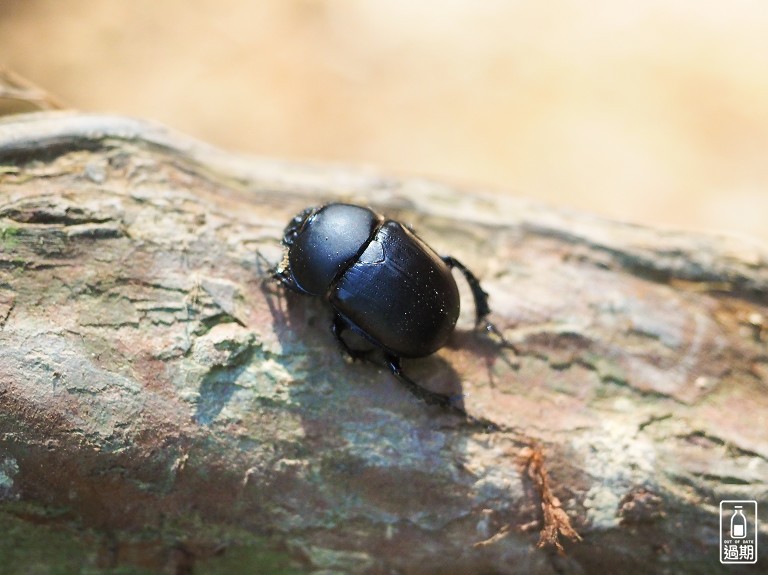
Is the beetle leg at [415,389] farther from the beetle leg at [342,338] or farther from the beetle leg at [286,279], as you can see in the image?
the beetle leg at [286,279]

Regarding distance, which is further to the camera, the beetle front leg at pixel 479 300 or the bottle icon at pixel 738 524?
the beetle front leg at pixel 479 300

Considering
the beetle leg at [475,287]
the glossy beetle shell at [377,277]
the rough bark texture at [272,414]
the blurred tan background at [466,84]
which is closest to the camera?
the rough bark texture at [272,414]

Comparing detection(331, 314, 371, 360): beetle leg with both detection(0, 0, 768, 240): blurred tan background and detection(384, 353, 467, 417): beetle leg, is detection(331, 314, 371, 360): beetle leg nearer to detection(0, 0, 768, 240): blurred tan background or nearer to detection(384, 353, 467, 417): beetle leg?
detection(384, 353, 467, 417): beetle leg

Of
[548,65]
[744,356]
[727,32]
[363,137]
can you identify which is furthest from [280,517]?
[727,32]

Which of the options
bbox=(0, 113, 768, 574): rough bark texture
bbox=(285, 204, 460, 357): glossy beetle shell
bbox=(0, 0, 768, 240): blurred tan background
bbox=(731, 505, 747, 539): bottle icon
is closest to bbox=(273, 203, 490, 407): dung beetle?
bbox=(285, 204, 460, 357): glossy beetle shell

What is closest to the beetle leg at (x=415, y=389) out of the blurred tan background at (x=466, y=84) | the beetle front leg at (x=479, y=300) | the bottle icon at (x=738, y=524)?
the beetle front leg at (x=479, y=300)

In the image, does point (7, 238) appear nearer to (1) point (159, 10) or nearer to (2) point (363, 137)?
(2) point (363, 137)

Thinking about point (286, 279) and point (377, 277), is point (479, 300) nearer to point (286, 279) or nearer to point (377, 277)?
point (377, 277)
